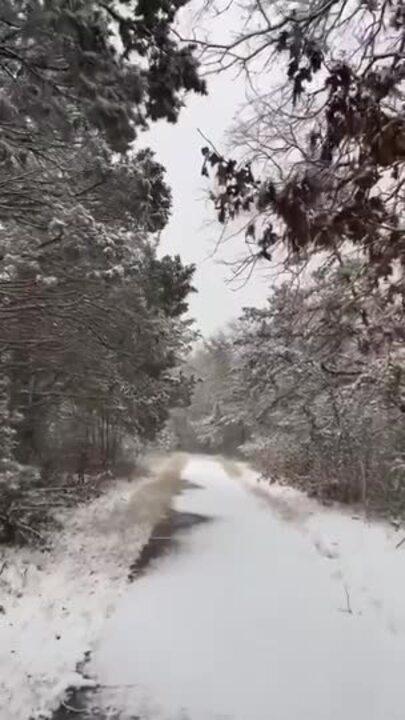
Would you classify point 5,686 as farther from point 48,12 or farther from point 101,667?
point 48,12

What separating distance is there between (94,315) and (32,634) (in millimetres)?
5136

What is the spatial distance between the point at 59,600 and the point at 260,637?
3.08 metres

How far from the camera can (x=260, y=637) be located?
7.08 meters

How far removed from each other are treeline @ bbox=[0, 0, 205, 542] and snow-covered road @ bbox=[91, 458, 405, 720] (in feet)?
11.6

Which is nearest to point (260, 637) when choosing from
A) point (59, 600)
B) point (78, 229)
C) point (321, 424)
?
point (59, 600)

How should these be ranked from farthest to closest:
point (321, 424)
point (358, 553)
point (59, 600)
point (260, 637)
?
point (321, 424)
point (358, 553)
point (59, 600)
point (260, 637)

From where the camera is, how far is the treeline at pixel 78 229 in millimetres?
4414

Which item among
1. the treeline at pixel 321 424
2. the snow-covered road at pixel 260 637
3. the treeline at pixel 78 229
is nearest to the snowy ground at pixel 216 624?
the snow-covered road at pixel 260 637

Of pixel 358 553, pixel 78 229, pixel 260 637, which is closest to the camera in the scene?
pixel 260 637

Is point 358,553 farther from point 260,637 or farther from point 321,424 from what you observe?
point 321,424

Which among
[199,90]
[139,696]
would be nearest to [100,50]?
[199,90]

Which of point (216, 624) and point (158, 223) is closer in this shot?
point (216, 624)

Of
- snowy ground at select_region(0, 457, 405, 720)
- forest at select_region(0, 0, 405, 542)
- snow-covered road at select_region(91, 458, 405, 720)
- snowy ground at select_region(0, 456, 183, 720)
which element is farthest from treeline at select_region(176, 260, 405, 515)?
snowy ground at select_region(0, 456, 183, 720)

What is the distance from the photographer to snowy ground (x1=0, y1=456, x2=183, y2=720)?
5.64m
